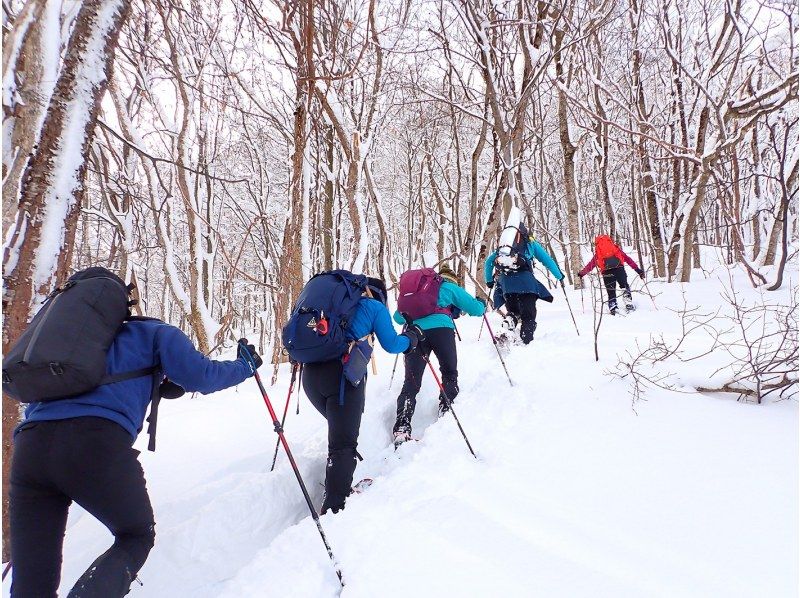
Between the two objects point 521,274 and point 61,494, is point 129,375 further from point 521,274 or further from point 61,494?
point 521,274

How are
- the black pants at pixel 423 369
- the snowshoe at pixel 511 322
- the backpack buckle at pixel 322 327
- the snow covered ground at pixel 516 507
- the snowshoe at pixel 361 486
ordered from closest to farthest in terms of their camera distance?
the snow covered ground at pixel 516 507
the backpack buckle at pixel 322 327
the snowshoe at pixel 361 486
the black pants at pixel 423 369
the snowshoe at pixel 511 322

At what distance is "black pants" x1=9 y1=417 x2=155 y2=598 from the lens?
1805 mm

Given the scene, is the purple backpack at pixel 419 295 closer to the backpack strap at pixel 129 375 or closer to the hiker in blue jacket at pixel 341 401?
the hiker in blue jacket at pixel 341 401

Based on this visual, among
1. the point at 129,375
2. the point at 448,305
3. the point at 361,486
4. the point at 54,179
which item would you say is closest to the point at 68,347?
the point at 129,375

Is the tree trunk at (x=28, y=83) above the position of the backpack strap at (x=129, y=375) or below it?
above

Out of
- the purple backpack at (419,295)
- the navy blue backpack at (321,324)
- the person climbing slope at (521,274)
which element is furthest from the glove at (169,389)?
the person climbing slope at (521,274)

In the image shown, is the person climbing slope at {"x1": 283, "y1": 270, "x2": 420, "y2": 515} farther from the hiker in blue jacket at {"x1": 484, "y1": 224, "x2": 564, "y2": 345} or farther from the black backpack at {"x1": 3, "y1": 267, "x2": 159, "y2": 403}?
the hiker in blue jacket at {"x1": 484, "y1": 224, "x2": 564, "y2": 345}

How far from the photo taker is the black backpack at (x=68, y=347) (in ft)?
5.75

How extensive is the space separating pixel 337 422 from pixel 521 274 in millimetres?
4182

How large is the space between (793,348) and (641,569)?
2.56 m

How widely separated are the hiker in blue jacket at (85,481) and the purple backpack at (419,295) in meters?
2.91

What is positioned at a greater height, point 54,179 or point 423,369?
point 54,179

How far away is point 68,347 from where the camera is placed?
179cm

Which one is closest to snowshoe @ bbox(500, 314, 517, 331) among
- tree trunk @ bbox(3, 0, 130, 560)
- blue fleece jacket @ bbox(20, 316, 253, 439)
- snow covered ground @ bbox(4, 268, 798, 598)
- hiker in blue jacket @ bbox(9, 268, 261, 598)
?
snow covered ground @ bbox(4, 268, 798, 598)
